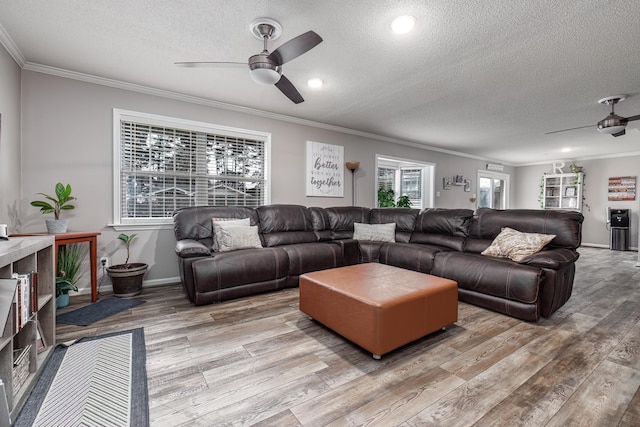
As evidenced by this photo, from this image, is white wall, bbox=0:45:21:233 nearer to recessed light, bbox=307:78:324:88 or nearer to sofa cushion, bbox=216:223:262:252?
sofa cushion, bbox=216:223:262:252

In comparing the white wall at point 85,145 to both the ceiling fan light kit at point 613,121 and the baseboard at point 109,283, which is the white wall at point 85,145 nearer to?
the baseboard at point 109,283

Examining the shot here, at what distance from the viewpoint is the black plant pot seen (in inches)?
119

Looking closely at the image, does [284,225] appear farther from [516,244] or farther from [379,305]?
[516,244]

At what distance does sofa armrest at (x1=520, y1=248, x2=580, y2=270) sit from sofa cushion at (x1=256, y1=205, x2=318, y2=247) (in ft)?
8.31

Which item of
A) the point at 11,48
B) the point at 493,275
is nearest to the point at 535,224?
the point at 493,275

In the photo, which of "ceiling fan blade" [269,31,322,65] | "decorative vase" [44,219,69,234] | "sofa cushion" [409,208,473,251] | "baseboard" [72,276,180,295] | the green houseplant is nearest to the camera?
"ceiling fan blade" [269,31,322,65]

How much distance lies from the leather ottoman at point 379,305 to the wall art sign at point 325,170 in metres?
2.62

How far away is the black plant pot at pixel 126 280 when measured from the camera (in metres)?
3.03

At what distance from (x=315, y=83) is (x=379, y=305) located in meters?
2.62

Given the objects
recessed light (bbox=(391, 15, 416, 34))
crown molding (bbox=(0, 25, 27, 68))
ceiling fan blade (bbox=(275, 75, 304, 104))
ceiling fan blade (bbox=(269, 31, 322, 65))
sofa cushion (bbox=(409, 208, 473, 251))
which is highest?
crown molding (bbox=(0, 25, 27, 68))

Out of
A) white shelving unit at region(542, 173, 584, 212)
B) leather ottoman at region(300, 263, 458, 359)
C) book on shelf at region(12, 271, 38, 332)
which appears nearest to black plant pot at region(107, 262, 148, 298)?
book on shelf at region(12, 271, 38, 332)

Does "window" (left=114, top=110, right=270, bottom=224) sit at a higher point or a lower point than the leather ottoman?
higher

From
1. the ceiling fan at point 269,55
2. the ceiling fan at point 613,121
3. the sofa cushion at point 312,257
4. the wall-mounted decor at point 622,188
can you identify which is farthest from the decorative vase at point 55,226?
the wall-mounted decor at point 622,188

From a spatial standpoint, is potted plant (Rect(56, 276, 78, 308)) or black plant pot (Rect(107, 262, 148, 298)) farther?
black plant pot (Rect(107, 262, 148, 298))
